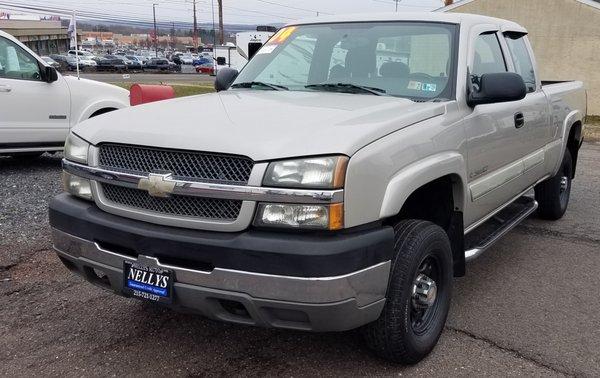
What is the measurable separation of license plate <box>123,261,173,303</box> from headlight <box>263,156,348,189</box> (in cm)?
68

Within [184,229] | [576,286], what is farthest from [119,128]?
[576,286]

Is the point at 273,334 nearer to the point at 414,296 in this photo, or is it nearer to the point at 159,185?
the point at 414,296

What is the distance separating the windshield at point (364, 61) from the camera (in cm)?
381

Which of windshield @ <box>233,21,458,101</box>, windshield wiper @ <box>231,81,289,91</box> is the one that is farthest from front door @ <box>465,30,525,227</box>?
windshield wiper @ <box>231,81,289,91</box>

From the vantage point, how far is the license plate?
2789mm

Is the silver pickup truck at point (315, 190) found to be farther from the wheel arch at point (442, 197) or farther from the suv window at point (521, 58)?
the suv window at point (521, 58)

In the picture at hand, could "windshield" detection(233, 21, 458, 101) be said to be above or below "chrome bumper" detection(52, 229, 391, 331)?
above

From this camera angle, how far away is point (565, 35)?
20.0 metres

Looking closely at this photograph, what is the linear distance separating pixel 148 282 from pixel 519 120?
2942 mm

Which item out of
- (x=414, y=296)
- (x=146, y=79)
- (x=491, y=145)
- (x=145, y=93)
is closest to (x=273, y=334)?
(x=414, y=296)

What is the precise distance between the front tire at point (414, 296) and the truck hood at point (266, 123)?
1.90 ft

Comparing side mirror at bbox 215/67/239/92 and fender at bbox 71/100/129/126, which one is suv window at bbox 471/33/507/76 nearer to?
side mirror at bbox 215/67/239/92

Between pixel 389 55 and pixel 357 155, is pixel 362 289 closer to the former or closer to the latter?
pixel 357 155

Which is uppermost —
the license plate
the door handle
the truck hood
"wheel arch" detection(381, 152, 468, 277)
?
the truck hood
